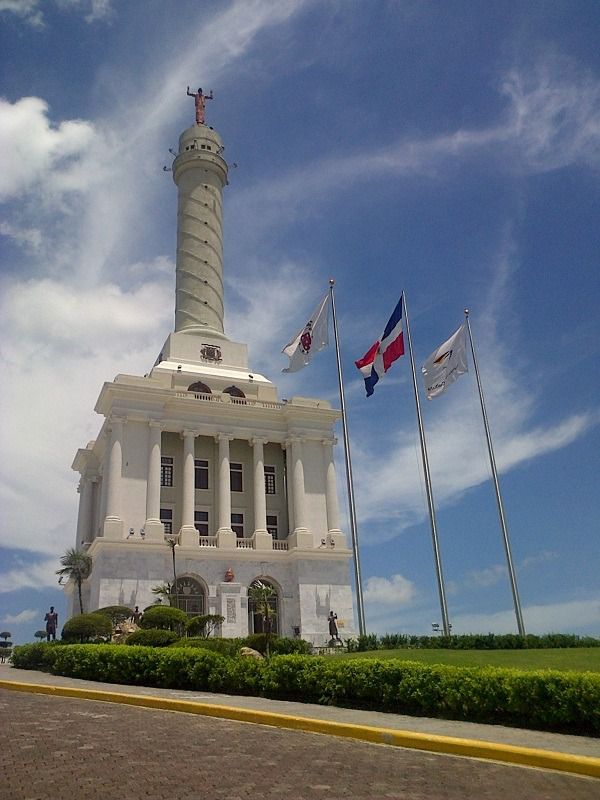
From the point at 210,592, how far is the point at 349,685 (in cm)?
3249

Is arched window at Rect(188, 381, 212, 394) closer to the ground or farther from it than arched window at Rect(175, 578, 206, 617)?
farther from it

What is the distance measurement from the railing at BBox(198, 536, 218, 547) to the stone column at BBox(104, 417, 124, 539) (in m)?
5.81

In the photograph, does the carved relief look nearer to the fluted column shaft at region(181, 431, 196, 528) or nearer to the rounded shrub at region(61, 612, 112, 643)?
the fluted column shaft at region(181, 431, 196, 528)

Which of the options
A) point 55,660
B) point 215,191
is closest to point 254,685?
point 55,660

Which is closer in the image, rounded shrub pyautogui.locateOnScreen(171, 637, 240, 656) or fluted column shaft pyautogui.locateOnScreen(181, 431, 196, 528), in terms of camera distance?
rounded shrub pyautogui.locateOnScreen(171, 637, 240, 656)

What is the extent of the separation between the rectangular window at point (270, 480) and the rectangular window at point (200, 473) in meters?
5.07

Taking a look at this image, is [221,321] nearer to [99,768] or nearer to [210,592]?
[210,592]

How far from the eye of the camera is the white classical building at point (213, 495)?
47.3 meters

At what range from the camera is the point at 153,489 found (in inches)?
1939

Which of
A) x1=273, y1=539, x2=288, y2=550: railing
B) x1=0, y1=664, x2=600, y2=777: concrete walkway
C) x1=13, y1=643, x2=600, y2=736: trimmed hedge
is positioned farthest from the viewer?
x1=273, y1=539, x2=288, y2=550: railing

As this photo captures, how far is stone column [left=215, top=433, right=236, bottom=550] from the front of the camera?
4966cm

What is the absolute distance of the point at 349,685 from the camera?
16.8m

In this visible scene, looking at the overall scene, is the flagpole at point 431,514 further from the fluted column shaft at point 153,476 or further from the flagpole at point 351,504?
the fluted column shaft at point 153,476

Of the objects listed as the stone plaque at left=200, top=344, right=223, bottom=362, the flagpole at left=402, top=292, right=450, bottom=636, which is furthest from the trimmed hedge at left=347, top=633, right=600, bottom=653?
the stone plaque at left=200, top=344, right=223, bottom=362
